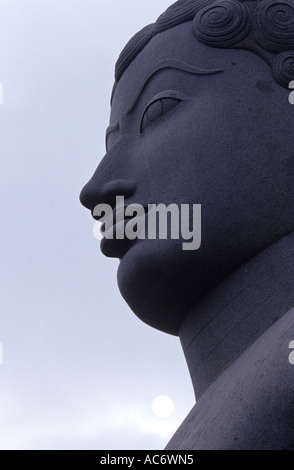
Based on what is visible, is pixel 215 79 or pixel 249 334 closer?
pixel 249 334

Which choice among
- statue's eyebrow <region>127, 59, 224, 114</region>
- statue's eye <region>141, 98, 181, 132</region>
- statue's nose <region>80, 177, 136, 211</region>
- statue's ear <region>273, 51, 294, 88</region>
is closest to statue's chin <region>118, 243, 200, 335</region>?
statue's nose <region>80, 177, 136, 211</region>

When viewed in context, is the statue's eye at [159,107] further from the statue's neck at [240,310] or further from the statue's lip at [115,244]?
the statue's neck at [240,310]

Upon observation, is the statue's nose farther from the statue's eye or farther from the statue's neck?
the statue's neck

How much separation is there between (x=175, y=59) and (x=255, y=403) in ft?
10.6

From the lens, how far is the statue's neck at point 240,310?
555cm

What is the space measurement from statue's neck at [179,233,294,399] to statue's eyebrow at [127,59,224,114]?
5.25 ft

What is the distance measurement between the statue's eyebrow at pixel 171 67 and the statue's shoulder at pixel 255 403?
227 cm

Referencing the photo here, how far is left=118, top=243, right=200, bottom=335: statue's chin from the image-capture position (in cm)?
586

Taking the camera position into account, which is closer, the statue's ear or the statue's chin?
the statue's chin

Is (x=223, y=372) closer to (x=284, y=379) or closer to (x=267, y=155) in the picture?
(x=284, y=379)

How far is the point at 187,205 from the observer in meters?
5.91

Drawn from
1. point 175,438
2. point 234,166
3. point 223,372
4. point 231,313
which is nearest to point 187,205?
point 234,166

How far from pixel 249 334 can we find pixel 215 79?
2.14 metres

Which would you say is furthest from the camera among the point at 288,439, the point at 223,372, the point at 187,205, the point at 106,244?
the point at 106,244
